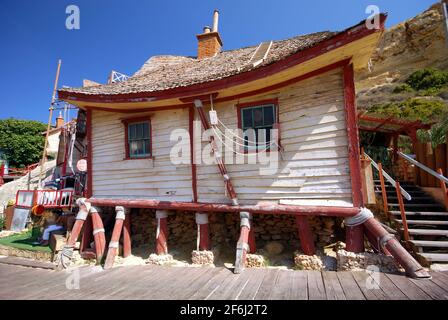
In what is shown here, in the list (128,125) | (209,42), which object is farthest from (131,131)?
Result: (209,42)

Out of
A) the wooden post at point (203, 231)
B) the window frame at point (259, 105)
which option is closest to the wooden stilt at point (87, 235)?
the wooden post at point (203, 231)

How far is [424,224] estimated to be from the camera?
18.2ft

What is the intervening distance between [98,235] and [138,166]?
2.49 meters

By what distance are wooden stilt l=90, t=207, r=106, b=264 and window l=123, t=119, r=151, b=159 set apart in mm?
2221

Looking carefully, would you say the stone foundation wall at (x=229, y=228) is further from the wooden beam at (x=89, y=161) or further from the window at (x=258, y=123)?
the window at (x=258, y=123)

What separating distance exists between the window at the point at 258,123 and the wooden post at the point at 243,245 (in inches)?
66.9

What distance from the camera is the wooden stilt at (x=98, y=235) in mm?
7031

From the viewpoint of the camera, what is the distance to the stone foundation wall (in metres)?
6.18

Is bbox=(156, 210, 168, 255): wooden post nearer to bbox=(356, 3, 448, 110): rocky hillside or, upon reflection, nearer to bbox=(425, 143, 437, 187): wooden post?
bbox=(425, 143, 437, 187): wooden post

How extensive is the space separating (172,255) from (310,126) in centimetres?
517

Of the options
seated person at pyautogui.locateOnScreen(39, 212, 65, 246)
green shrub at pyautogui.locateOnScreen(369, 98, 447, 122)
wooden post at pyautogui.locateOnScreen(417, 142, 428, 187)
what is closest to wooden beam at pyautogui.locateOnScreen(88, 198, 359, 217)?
seated person at pyautogui.locateOnScreen(39, 212, 65, 246)

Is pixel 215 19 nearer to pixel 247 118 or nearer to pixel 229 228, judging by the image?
pixel 247 118
